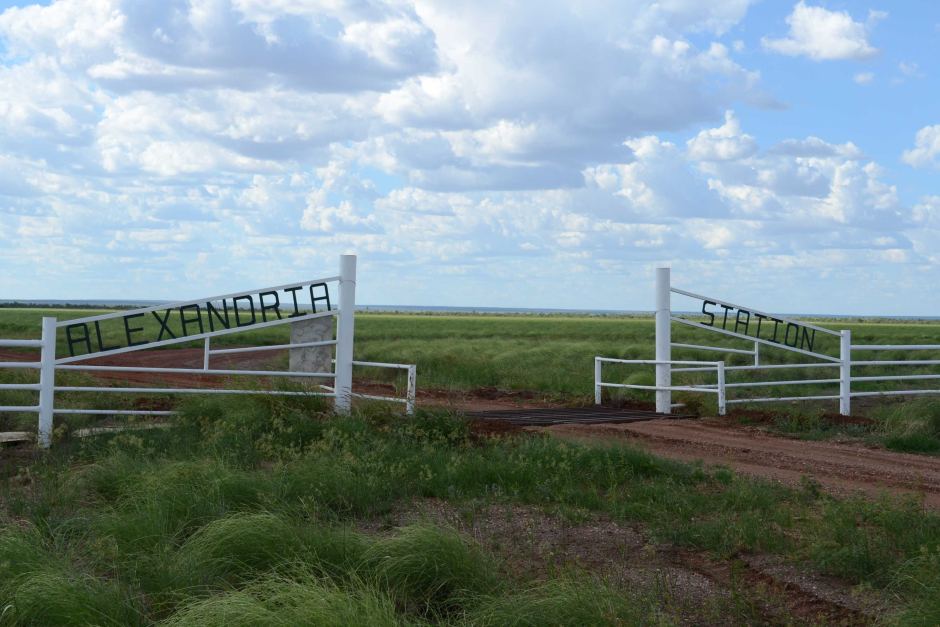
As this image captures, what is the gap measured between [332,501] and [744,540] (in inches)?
124

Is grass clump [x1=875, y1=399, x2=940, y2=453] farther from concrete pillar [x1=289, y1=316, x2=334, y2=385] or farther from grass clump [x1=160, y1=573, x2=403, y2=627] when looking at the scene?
grass clump [x1=160, y1=573, x2=403, y2=627]

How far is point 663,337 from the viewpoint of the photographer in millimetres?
17141

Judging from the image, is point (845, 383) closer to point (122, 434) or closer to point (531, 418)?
point (531, 418)

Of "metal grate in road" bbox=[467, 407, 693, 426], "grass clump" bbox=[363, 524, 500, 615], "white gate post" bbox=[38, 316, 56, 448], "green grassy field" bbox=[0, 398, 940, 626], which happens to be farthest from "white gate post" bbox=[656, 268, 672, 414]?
"grass clump" bbox=[363, 524, 500, 615]

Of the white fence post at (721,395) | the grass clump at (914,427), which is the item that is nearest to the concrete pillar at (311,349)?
the white fence post at (721,395)

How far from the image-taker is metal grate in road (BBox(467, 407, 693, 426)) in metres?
14.7

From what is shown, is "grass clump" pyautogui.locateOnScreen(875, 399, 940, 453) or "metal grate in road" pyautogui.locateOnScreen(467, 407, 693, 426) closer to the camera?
"grass clump" pyautogui.locateOnScreen(875, 399, 940, 453)

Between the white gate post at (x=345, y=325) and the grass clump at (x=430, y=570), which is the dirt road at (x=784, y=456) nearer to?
the white gate post at (x=345, y=325)

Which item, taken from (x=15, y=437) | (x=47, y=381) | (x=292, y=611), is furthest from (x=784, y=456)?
(x=15, y=437)

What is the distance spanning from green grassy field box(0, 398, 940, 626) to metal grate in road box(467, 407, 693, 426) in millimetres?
3880

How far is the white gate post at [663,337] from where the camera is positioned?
17016 mm

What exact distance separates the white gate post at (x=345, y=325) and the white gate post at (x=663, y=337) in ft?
18.5

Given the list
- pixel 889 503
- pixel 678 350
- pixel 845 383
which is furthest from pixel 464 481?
pixel 678 350

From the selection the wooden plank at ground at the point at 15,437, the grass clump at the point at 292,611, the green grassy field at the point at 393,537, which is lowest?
the wooden plank at ground at the point at 15,437
